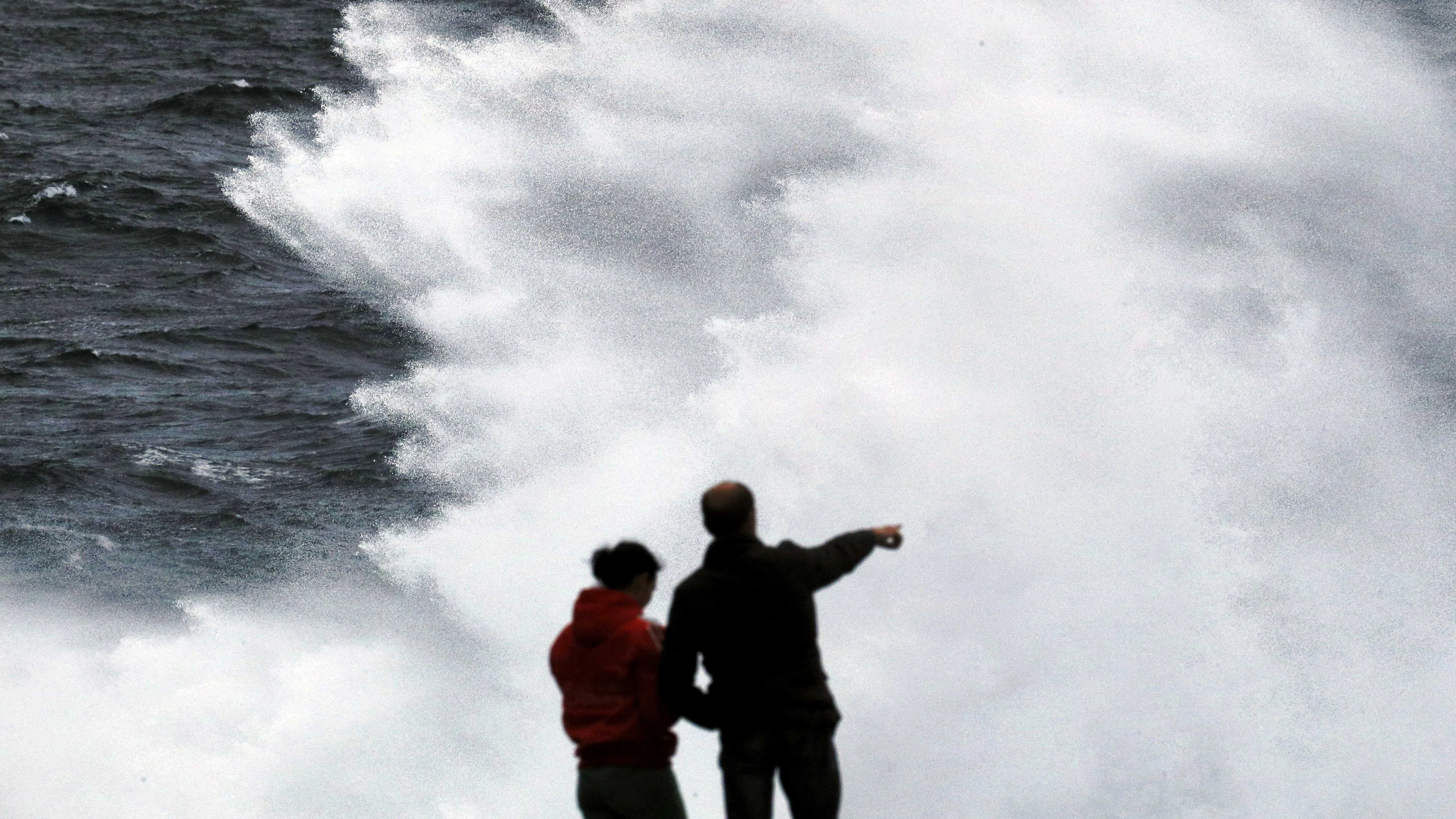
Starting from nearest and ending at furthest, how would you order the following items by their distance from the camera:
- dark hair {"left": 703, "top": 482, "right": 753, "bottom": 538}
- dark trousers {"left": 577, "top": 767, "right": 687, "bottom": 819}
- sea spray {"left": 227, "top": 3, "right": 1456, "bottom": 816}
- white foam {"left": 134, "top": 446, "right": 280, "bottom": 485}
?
→ dark hair {"left": 703, "top": 482, "right": 753, "bottom": 538}, dark trousers {"left": 577, "top": 767, "right": 687, "bottom": 819}, sea spray {"left": 227, "top": 3, "right": 1456, "bottom": 816}, white foam {"left": 134, "top": 446, "right": 280, "bottom": 485}

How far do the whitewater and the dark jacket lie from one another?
523cm

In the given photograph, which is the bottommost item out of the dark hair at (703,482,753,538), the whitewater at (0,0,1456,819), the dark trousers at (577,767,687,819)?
the dark trousers at (577,767,687,819)

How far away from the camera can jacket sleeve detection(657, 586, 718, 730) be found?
4887 mm

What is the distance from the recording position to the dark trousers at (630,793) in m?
5.08

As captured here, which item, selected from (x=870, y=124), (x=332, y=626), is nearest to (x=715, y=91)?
(x=870, y=124)

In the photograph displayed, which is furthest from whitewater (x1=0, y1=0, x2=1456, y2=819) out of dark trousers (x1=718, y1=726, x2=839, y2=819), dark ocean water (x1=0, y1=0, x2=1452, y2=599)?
dark trousers (x1=718, y1=726, x2=839, y2=819)

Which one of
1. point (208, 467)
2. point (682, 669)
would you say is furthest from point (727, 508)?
point (208, 467)

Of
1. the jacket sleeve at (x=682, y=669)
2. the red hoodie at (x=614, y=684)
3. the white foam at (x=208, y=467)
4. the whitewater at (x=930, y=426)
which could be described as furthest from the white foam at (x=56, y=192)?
the jacket sleeve at (x=682, y=669)

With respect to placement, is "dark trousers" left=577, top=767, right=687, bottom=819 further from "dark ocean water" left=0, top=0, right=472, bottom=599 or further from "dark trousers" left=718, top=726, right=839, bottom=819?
"dark ocean water" left=0, top=0, right=472, bottom=599

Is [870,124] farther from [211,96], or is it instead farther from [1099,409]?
[211,96]

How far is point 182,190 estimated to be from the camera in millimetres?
25906

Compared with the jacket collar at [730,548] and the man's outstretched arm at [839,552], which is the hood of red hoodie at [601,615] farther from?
the man's outstretched arm at [839,552]

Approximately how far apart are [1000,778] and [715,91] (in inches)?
584

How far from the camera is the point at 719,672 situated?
197 inches
